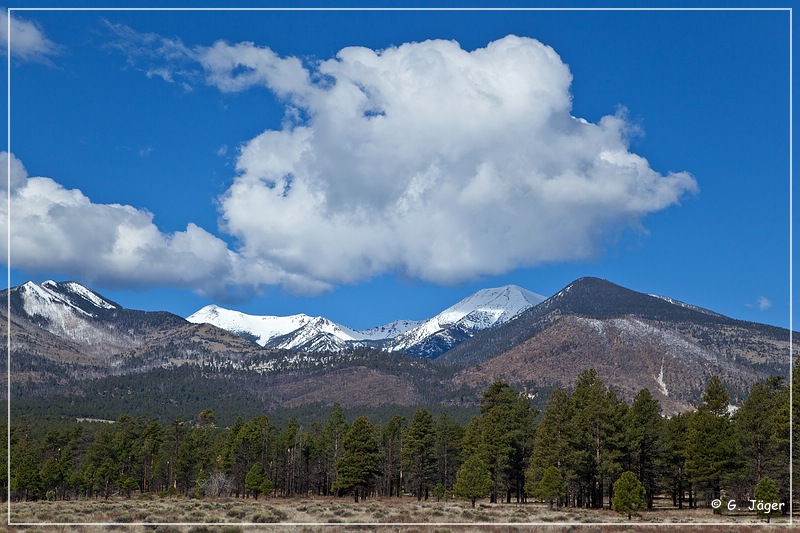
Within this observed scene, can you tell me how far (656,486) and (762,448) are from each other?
14562 mm

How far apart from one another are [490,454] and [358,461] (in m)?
14.9

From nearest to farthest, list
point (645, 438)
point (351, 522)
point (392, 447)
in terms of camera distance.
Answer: point (351, 522), point (645, 438), point (392, 447)

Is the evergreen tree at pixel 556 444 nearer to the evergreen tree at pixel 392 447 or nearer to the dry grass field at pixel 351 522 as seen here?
the dry grass field at pixel 351 522

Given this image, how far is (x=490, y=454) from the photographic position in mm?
70688

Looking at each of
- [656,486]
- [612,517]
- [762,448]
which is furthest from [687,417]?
[612,517]

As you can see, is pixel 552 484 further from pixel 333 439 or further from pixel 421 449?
pixel 333 439

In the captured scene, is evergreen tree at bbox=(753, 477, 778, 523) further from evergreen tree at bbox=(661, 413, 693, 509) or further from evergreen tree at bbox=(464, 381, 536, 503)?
evergreen tree at bbox=(464, 381, 536, 503)

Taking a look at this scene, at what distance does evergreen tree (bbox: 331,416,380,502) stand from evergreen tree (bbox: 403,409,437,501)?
478 centimetres

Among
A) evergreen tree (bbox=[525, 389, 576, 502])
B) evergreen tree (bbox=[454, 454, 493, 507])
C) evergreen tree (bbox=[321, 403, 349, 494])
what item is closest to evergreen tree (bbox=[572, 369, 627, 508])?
evergreen tree (bbox=[525, 389, 576, 502])

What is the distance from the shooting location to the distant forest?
59.8 m

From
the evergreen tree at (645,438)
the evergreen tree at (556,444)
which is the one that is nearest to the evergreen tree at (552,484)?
the evergreen tree at (556,444)

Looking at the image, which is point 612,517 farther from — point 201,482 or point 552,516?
point 201,482

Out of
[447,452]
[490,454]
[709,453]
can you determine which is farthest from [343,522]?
[447,452]

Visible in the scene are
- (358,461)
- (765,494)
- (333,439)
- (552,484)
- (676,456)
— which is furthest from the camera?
(333,439)
